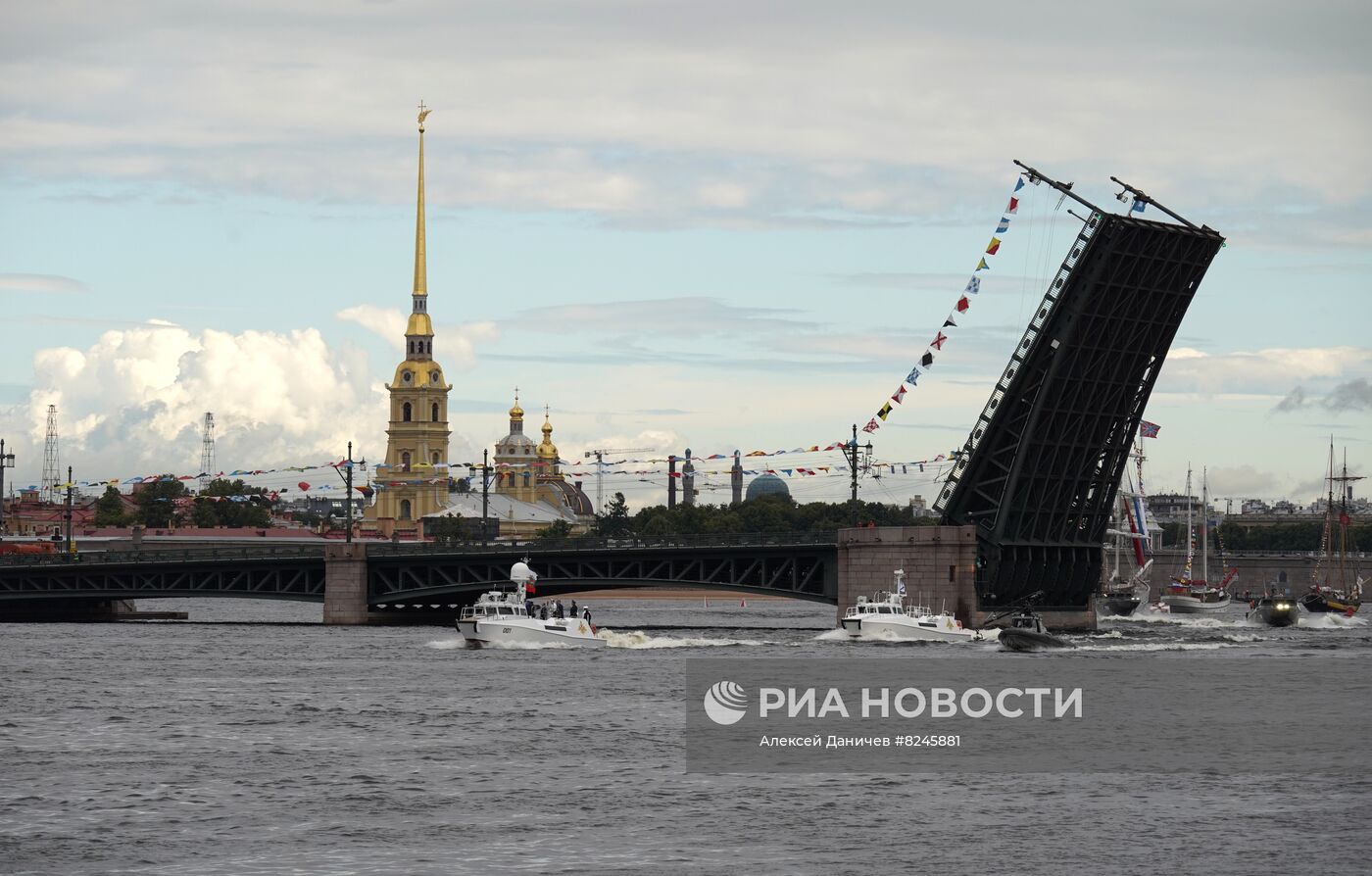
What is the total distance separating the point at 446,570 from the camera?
286 feet

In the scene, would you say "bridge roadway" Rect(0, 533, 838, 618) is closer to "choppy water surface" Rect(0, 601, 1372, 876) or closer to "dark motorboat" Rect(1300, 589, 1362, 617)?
"choppy water surface" Rect(0, 601, 1372, 876)

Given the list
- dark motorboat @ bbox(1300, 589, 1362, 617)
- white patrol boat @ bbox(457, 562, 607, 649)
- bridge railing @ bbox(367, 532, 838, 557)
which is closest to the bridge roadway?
bridge railing @ bbox(367, 532, 838, 557)

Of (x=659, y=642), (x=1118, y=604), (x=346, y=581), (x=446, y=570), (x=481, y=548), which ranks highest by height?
(x=481, y=548)

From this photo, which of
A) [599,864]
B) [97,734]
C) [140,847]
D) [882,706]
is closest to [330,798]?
[140,847]

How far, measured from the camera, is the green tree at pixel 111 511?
7402 inches

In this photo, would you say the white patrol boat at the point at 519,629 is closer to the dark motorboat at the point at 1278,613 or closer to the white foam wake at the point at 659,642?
the white foam wake at the point at 659,642

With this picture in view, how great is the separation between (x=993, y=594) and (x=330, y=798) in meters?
44.8

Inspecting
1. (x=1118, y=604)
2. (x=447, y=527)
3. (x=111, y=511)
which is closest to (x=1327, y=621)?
(x=1118, y=604)

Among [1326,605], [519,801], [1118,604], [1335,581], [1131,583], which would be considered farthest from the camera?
[1335,581]

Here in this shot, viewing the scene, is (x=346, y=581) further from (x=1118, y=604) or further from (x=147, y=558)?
(x=1118, y=604)

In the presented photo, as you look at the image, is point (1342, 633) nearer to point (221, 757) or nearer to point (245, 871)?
point (221, 757)

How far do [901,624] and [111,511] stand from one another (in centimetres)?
13501

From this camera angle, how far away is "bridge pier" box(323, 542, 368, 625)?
84.9m

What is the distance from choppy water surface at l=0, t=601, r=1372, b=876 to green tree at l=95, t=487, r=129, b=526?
140 meters
